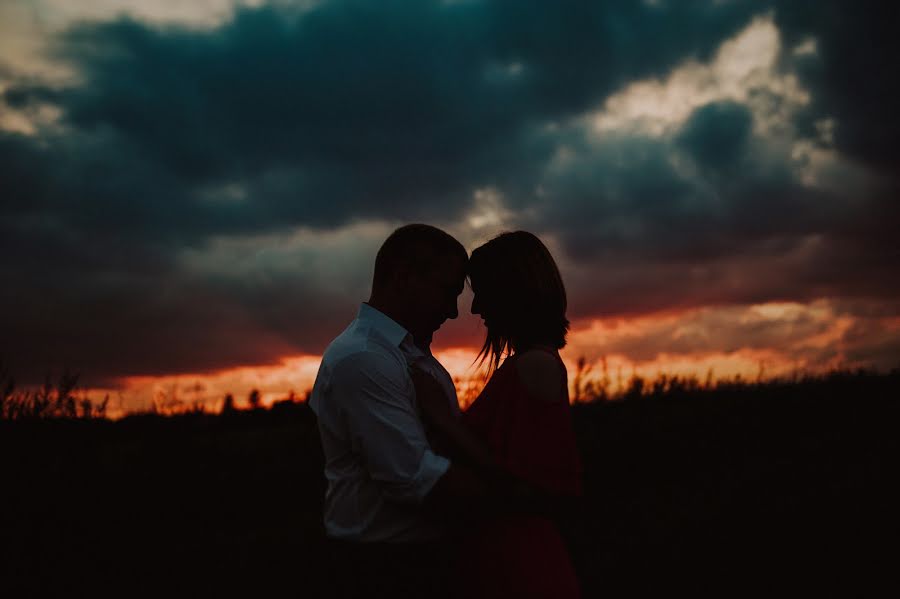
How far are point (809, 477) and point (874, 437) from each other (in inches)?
109

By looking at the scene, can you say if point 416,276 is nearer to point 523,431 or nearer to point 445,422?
point 445,422

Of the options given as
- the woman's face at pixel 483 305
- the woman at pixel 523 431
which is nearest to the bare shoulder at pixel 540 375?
the woman at pixel 523 431

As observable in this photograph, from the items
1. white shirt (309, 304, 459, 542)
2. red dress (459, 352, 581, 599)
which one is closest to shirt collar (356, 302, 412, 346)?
white shirt (309, 304, 459, 542)

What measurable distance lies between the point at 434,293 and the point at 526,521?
105cm

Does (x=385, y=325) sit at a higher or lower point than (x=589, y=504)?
higher

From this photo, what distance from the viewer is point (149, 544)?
8922 mm

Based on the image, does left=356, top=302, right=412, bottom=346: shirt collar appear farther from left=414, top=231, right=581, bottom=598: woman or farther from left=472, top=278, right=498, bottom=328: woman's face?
left=472, top=278, right=498, bottom=328: woman's face

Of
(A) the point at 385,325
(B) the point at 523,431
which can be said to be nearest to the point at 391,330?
(A) the point at 385,325

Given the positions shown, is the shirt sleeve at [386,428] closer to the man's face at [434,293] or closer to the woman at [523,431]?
the woman at [523,431]

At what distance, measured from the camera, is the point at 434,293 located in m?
3.00

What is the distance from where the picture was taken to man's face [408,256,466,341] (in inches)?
117

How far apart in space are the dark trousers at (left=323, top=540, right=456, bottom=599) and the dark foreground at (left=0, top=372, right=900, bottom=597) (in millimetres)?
5413

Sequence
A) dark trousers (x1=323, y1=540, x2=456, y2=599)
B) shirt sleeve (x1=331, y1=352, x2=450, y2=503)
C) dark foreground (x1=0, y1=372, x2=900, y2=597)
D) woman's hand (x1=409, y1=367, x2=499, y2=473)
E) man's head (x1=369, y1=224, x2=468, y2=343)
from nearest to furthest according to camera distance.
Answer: shirt sleeve (x1=331, y1=352, x2=450, y2=503) → woman's hand (x1=409, y1=367, x2=499, y2=473) → dark trousers (x1=323, y1=540, x2=456, y2=599) → man's head (x1=369, y1=224, x2=468, y2=343) → dark foreground (x1=0, y1=372, x2=900, y2=597)

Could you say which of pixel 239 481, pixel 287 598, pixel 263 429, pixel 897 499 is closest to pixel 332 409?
pixel 287 598
